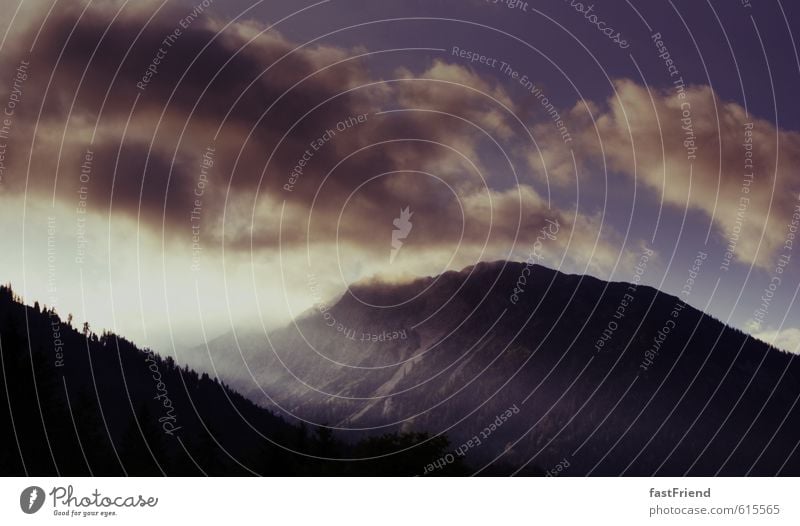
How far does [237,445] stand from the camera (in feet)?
418

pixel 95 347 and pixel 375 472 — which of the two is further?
pixel 95 347

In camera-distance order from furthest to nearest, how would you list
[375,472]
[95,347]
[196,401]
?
[95,347] → [196,401] → [375,472]
